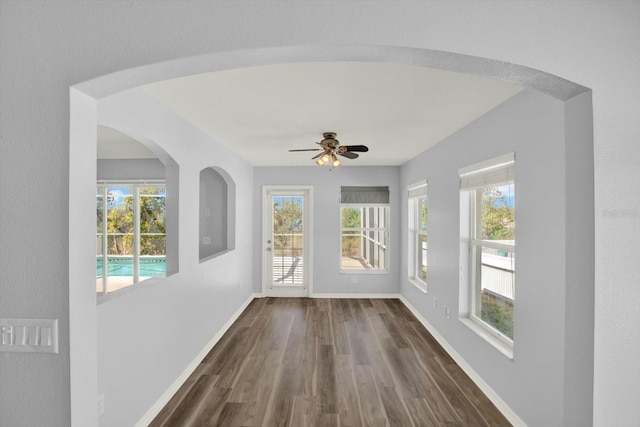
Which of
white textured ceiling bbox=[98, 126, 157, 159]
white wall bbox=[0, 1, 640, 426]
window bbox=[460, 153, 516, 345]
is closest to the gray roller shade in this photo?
window bbox=[460, 153, 516, 345]

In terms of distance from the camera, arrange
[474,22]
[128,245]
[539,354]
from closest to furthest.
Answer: [474,22] → [539,354] → [128,245]

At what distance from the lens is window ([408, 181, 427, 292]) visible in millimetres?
4879

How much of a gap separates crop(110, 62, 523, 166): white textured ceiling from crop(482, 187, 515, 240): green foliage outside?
735 millimetres

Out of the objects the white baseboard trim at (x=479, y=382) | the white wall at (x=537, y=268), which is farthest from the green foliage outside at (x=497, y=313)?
the white baseboard trim at (x=479, y=382)

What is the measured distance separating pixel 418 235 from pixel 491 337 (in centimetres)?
252

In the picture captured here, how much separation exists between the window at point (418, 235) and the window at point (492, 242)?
1.45 metres

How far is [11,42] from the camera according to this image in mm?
1222

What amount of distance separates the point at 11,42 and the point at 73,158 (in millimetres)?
509

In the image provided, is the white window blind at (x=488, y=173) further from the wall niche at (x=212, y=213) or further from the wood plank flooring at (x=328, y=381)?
the wall niche at (x=212, y=213)

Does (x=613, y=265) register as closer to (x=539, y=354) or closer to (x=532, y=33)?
(x=532, y=33)

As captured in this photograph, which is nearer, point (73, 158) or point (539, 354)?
point (73, 158)

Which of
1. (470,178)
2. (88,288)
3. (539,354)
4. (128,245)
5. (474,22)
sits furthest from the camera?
(128,245)

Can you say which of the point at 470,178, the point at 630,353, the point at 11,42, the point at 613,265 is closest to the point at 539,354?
the point at 630,353

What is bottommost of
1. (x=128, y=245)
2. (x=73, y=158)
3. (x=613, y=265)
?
(x=128, y=245)
